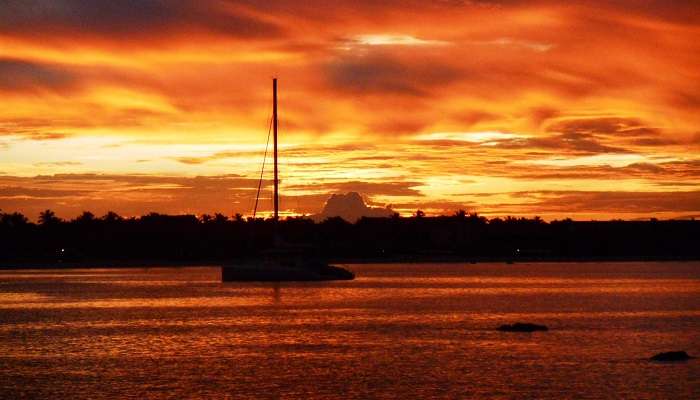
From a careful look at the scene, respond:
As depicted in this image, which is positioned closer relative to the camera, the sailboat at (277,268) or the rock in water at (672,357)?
the rock in water at (672,357)

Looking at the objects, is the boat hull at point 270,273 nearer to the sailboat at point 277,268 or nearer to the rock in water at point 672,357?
the sailboat at point 277,268

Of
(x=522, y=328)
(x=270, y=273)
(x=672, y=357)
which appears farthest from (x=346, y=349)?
(x=270, y=273)

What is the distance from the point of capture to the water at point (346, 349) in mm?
44812

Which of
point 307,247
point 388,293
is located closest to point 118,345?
point 307,247

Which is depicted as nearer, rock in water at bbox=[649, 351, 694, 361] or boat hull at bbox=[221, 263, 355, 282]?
rock in water at bbox=[649, 351, 694, 361]

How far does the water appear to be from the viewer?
44812 mm

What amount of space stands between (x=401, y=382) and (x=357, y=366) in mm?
6081

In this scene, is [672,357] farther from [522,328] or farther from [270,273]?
[270,273]

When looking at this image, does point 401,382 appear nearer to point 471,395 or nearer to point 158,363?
point 471,395

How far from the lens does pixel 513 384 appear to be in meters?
45.3

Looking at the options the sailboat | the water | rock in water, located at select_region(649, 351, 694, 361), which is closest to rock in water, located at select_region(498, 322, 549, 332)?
the water

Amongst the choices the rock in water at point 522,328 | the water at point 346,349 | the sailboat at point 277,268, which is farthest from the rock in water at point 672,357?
the sailboat at point 277,268

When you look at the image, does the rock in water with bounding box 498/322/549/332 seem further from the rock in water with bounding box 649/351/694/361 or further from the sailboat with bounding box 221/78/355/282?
the sailboat with bounding box 221/78/355/282

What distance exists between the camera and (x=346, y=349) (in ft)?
197
